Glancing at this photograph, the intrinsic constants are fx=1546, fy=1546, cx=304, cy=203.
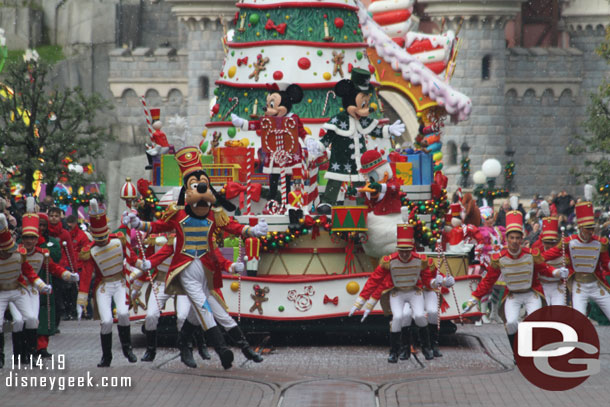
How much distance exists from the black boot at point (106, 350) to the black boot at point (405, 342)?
2597 millimetres

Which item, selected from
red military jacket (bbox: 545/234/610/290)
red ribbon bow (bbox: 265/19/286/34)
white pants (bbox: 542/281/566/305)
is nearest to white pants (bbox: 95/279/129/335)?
white pants (bbox: 542/281/566/305)

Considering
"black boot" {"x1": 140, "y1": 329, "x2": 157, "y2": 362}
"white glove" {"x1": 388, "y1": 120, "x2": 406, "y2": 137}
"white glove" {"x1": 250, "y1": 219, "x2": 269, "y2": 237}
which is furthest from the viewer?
"white glove" {"x1": 388, "y1": 120, "x2": 406, "y2": 137}

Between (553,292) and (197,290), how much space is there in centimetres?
308

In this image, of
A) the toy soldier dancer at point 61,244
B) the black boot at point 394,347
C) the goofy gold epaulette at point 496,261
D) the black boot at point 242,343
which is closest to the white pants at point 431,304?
the black boot at point 394,347

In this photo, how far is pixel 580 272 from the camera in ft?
43.2

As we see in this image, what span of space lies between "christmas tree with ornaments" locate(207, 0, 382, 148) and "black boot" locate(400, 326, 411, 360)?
3254 mm

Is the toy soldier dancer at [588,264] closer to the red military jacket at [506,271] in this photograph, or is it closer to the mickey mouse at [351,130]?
the red military jacket at [506,271]

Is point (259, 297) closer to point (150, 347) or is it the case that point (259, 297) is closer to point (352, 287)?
point (352, 287)

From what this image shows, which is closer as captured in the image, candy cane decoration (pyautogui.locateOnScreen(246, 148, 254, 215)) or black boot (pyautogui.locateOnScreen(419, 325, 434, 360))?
black boot (pyautogui.locateOnScreen(419, 325, 434, 360))

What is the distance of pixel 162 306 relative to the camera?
13430mm

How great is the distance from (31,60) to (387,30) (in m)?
→ 5.73

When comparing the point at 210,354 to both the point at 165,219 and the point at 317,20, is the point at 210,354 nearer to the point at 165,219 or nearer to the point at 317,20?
the point at 165,219

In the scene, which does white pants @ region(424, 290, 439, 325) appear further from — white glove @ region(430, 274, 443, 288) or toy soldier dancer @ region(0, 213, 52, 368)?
toy soldier dancer @ region(0, 213, 52, 368)

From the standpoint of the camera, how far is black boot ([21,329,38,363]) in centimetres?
1323
